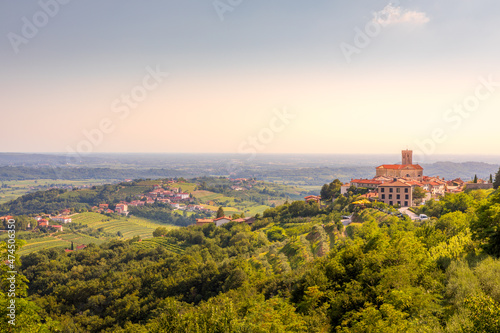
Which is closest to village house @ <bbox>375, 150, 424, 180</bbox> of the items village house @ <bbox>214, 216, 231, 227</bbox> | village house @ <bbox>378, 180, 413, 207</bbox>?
village house @ <bbox>378, 180, 413, 207</bbox>

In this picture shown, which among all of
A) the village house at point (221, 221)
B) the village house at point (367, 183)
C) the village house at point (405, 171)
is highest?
the village house at point (405, 171)

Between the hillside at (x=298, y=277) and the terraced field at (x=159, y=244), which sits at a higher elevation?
the hillside at (x=298, y=277)

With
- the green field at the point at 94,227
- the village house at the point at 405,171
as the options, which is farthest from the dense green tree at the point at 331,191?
the green field at the point at 94,227

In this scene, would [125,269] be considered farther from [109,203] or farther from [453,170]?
[453,170]

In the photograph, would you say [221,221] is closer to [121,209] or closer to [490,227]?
[490,227]

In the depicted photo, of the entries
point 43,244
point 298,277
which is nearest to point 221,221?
point 298,277

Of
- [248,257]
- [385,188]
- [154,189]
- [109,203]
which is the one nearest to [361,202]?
[385,188]

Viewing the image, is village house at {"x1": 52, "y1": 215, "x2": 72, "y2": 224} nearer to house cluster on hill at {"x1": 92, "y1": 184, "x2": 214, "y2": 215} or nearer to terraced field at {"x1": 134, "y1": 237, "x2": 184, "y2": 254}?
house cluster on hill at {"x1": 92, "y1": 184, "x2": 214, "y2": 215}

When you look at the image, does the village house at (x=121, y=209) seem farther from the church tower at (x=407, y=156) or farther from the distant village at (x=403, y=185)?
the church tower at (x=407, y=156)
